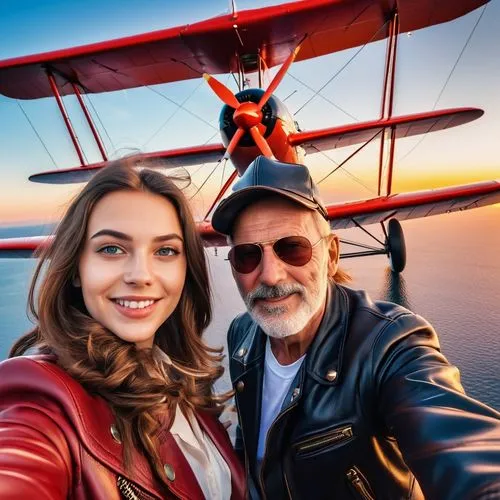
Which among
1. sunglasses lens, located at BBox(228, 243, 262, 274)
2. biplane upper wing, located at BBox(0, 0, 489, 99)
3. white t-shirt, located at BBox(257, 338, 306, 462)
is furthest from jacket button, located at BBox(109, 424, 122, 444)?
biplane upper wing, located at BBox(0, 0, 489, 99)

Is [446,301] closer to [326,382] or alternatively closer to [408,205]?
[408,205]

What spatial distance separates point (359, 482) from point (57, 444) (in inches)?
34.6

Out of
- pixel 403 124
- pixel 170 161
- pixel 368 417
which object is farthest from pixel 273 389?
pixel 170 161

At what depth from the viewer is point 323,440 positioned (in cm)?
113

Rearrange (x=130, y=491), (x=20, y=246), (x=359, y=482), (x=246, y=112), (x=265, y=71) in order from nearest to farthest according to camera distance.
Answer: (x=130, y=491), (x=359, y=482), (x=20, y=246), (x=246, y=112), (x=265, y=71)

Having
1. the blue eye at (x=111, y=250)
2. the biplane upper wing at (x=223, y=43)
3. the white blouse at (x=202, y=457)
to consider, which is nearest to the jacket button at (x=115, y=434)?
the white blouse at (x=202, y=457)

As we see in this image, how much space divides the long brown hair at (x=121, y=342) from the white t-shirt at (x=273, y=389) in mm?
216

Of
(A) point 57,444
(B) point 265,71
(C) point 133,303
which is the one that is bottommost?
(A) point 57,444

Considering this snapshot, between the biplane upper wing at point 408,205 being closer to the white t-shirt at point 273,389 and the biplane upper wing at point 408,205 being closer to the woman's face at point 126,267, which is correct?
the white t-shirt at point 273,389

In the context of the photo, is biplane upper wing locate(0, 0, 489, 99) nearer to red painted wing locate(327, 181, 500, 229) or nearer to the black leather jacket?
red painted wing locate(327, 181, 500, 229)

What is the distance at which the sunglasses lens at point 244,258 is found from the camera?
1.44m

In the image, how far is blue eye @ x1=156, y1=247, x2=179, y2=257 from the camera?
1224 mm

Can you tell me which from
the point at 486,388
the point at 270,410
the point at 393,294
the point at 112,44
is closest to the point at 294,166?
the point at 270,410

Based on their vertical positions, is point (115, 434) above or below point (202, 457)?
above
